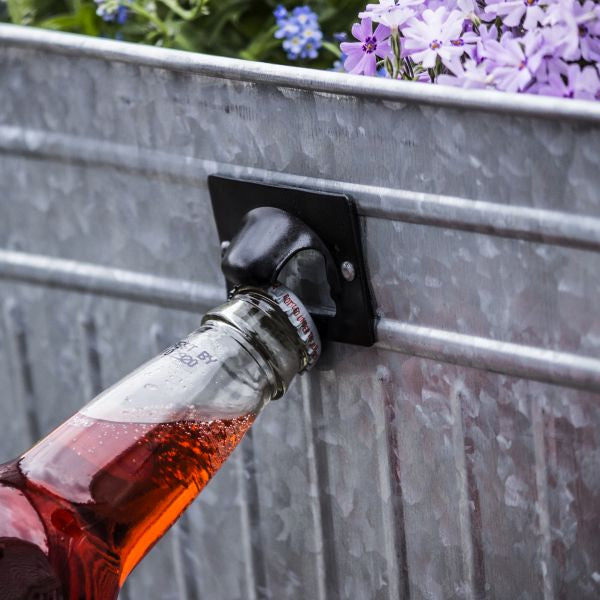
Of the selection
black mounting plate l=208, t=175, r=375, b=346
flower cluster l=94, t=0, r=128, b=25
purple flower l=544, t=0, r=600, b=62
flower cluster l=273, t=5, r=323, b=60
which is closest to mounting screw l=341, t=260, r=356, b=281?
black mounting plate l=208, t=175, r=375, b=346

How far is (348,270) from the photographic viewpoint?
0.95 meters

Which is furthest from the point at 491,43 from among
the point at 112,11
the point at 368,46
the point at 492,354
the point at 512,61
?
the point at 112,11

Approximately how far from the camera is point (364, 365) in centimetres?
99

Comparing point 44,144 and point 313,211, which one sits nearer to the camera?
point 313,211

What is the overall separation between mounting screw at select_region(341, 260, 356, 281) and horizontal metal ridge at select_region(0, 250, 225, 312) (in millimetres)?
160

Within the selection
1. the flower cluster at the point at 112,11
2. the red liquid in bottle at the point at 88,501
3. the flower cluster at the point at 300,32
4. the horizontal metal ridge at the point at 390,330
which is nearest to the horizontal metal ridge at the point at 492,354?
the horizontal metal ridge at the point at 390,330

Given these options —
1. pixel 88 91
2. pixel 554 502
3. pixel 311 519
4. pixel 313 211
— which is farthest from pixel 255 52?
pixel 554 502

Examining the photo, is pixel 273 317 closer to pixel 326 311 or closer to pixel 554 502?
pixel 326 311

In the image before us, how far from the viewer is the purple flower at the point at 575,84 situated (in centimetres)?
82

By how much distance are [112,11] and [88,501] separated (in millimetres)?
658

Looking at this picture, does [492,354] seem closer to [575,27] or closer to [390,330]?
[390,330]

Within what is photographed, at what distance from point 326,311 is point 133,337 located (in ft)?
0.87

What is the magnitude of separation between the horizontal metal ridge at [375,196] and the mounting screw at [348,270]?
47 mm

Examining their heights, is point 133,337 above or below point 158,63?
below
